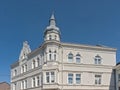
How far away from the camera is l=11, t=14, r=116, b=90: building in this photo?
136ft

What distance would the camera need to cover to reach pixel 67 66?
4306cm

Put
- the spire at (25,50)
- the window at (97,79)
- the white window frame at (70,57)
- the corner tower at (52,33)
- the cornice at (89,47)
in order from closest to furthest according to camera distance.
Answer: the corner tower at (52,33)
the cornice at (89,47)
the white window frame at (70,57)
the window at (97,79)
the spire at (25,50)

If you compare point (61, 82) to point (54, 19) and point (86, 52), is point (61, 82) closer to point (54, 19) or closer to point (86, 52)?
point (86, 52)

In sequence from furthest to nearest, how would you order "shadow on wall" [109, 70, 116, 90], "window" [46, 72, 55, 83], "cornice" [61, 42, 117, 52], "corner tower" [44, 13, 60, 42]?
"shadow on wall" [109, 70, 116, 90]
"cornice" [61, 42, 117, 52]
"corner tower" [44, 13, 60, 42]
"window" [46, 72, 55, 83]

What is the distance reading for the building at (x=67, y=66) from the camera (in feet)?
136

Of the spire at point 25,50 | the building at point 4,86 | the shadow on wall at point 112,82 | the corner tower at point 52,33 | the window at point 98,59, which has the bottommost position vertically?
the building at point 4,86

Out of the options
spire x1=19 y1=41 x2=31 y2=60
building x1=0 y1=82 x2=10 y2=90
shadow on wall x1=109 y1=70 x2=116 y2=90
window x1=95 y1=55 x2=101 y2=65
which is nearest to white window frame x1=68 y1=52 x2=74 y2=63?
window x1=95 y1=55 x2=101 y2=65

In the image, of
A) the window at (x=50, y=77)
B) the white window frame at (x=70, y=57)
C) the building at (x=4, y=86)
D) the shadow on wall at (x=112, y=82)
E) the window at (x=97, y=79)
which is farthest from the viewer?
the building at (x=4, y=86)

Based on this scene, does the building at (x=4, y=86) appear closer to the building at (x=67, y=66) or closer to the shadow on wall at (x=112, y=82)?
the building at (x=67, y=66)

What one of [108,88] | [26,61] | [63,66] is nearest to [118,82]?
[108,88]

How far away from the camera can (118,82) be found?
44500mm

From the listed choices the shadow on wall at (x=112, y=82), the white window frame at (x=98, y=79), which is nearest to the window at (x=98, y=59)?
the white window frame at (x=98, y=79)

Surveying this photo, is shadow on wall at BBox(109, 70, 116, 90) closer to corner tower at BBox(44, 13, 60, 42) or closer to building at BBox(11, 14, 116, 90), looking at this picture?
building at BBox(11, 14, 116, 90)

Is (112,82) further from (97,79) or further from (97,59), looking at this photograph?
(97,59)
